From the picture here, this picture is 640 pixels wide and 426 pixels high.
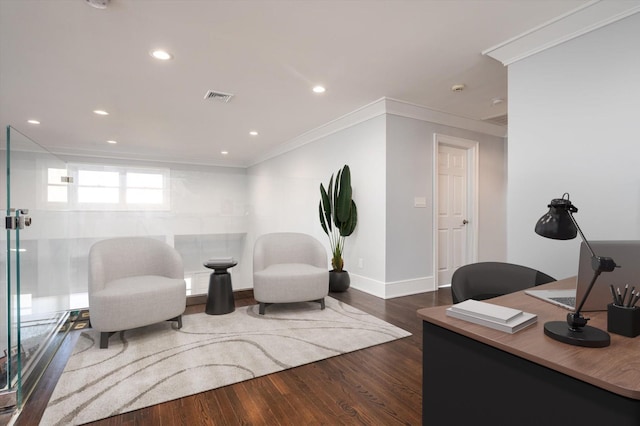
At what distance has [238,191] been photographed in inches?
179

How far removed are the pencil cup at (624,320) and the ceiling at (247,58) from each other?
2035mm

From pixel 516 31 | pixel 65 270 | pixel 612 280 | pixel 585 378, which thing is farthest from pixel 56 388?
pixel 516 31

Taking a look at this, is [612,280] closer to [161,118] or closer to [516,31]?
[516,31]

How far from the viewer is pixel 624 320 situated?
0.98m

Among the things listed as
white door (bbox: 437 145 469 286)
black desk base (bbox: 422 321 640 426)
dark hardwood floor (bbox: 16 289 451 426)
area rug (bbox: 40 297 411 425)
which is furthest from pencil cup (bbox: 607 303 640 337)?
white door (bbox: 437 145 469 286)

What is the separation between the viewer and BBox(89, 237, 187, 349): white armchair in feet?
8.02

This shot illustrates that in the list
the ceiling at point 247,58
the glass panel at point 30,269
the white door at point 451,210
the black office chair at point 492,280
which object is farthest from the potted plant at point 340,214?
the glass panel at point 30,269

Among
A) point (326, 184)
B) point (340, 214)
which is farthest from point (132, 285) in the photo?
point (326, 184)

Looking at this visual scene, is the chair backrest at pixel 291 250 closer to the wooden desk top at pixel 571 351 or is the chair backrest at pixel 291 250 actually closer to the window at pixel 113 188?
the window at pixel 113 188

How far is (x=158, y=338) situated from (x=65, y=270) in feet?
4.12

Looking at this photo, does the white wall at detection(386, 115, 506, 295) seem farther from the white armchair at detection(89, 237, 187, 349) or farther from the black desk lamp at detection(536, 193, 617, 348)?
the black desk lamp at detection(536, 193, 617, 348)

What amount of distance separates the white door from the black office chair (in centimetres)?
262

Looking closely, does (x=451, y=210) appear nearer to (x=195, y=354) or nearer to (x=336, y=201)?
(x=336, y=201)

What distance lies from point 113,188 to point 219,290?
165cm
